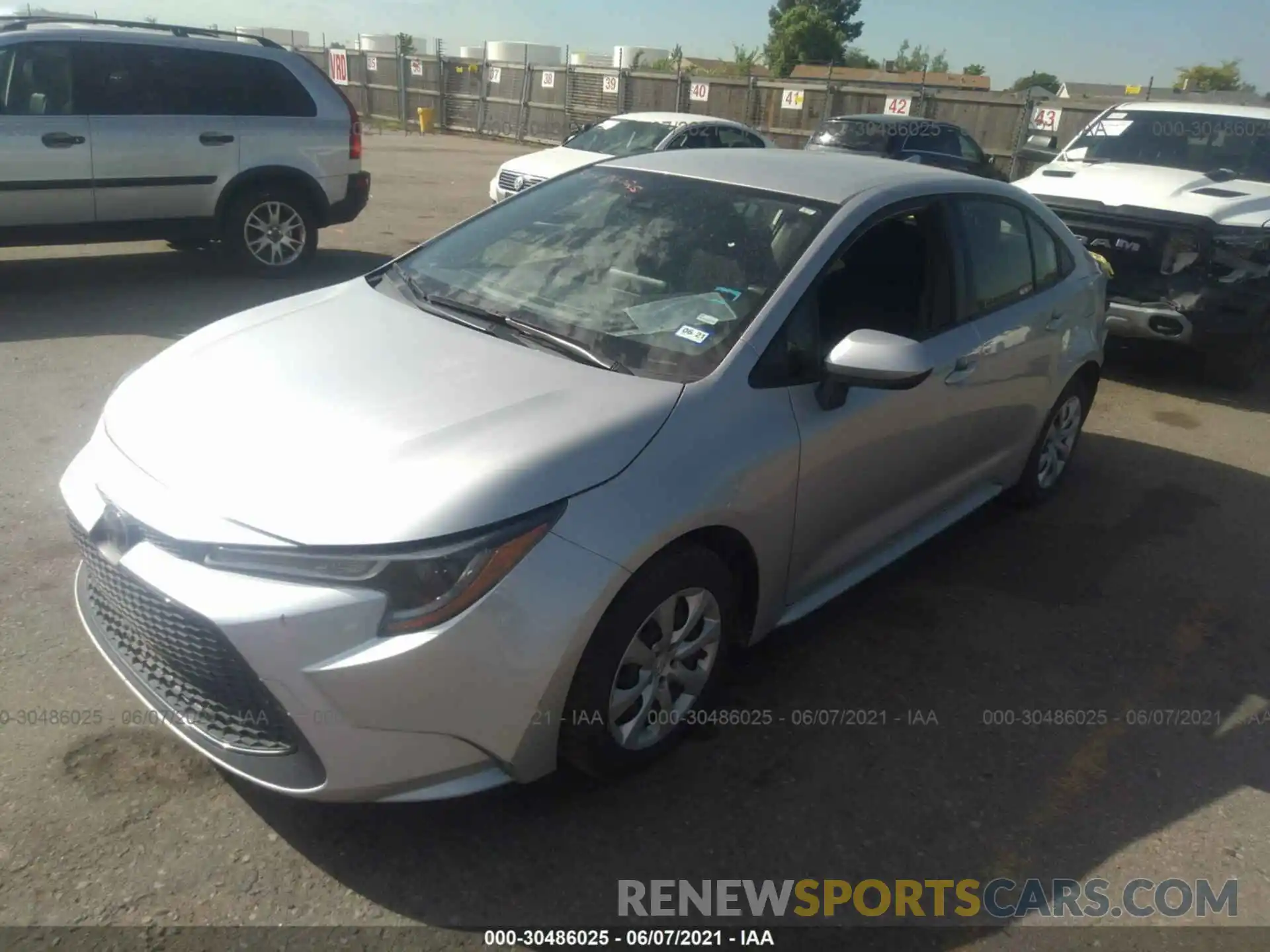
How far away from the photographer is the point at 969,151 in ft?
48.7

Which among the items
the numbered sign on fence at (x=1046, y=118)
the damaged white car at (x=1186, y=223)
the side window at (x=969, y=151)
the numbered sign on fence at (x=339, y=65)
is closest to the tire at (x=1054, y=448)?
the damaged white car at (x=1186, y=223)

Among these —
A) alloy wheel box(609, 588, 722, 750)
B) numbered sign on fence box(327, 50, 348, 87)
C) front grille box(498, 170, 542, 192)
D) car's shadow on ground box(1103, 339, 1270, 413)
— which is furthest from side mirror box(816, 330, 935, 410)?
numbered sign on fence box(327, 50, 348, 87)

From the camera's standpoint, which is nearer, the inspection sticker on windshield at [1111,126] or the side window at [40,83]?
the side window at [40,83]

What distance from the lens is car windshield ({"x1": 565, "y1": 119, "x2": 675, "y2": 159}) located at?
1255 cm

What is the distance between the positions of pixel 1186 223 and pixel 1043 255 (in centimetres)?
312

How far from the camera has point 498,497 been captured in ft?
7.71

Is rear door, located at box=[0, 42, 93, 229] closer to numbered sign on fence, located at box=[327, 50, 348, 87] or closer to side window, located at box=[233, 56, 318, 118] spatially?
side window, located at box=[233, 56, 318, 118]

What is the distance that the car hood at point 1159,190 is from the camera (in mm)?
6934

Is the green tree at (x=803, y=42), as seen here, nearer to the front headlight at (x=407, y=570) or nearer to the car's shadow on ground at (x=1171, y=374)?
the car's shadow on ground at (x=1171, y=374)

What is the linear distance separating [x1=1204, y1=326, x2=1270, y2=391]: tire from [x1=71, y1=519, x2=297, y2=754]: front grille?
22.3 feet

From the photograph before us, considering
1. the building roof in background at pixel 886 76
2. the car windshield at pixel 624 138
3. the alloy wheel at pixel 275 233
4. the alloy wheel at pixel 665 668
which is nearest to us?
the alloy wheel at pixel 665 668

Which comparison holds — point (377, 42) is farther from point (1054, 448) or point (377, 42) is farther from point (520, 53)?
point (1054, 448)

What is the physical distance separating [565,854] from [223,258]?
300 inches

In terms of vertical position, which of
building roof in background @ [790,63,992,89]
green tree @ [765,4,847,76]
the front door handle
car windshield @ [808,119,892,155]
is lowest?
the front door handle
